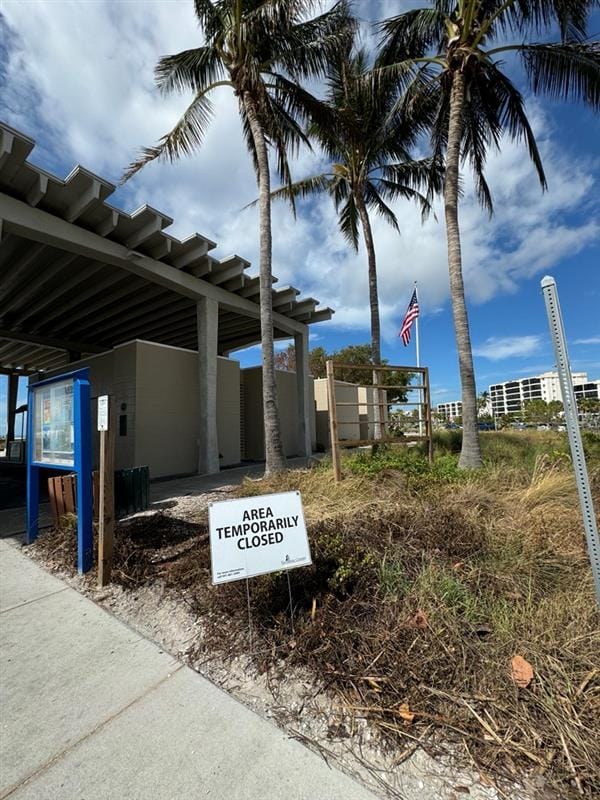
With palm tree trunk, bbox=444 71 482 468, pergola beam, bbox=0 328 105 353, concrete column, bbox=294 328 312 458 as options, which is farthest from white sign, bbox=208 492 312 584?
pergola beam, bbox=0 328 105 353

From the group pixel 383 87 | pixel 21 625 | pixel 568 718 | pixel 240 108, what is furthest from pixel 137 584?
pixel 383 87

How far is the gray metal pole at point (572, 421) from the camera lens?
2371 mm

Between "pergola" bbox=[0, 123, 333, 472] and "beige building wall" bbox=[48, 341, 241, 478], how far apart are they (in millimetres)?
834

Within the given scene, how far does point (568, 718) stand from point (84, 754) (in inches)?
92.5

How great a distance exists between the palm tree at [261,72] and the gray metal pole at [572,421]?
259 inches

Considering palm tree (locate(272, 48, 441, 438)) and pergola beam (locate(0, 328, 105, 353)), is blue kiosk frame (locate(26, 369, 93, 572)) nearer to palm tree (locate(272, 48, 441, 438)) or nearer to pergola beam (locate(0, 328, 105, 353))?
palm tree (locate(272, 48, 441, 438))

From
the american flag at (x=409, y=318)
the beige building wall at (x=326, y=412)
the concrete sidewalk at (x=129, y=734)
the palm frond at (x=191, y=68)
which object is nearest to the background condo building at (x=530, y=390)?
the beige building wall at (x=326, y=412)

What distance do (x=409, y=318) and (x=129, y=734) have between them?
15072 mm

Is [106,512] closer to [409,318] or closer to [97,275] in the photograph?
[97,275]

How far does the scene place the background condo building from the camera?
11075cm

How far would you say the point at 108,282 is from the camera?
38.9 ft

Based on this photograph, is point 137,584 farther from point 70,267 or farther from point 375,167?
point 375,167

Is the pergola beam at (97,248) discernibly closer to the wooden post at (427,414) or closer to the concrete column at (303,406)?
the concrete column at (303,406)

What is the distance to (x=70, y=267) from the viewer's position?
1116cm
